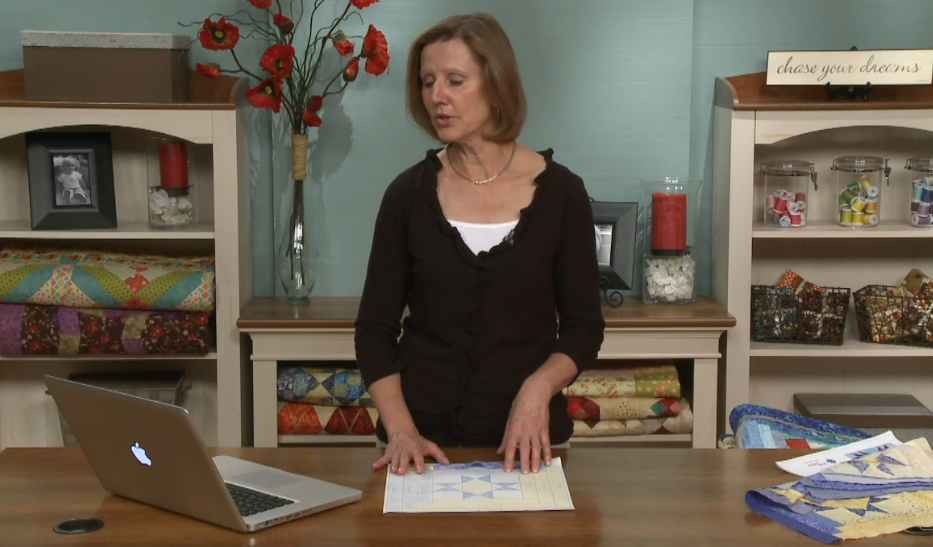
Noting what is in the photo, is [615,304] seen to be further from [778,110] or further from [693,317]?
[778,110]

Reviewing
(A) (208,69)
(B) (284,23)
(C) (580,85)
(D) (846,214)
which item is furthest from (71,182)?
(D) (846,214)

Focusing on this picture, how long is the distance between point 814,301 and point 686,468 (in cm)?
172

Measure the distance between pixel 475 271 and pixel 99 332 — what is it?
5.34 ft

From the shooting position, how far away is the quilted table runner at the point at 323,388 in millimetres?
3270

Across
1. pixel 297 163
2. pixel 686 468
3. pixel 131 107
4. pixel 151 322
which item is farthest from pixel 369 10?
pixel 686 468

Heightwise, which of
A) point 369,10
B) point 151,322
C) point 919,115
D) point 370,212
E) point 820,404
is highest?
point 369,10

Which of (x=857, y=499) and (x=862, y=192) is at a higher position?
(x=862, y=192)

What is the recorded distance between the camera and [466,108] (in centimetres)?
203

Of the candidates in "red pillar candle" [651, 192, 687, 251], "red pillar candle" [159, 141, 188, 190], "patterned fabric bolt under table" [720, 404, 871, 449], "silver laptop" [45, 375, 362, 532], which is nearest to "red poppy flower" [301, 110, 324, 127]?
"red pillar candle" [159, 141, 188, 190]

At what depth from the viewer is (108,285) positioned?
3223mm

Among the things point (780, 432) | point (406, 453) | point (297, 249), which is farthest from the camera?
point (297, 249)

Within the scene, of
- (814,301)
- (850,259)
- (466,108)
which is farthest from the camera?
(850,259)

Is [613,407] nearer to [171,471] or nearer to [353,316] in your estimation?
[353,316]

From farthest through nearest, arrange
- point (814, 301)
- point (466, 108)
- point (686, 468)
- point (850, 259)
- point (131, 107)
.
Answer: point (850, 259)
point (814, 301)
point (131, 107)
point (466, 108)
point (686, 468)
